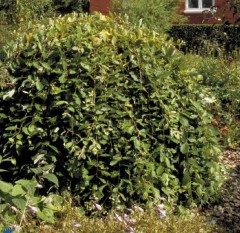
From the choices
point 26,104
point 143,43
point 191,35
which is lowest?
point 191,35

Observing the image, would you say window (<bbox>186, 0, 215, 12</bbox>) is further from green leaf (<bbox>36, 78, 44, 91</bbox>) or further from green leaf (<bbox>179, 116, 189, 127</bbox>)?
green leaf (<bbox>36, 78, 44, 91</bbox>)

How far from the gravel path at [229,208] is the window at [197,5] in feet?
57.8

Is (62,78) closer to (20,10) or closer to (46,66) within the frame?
(46,66)

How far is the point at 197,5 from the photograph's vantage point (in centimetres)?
2225

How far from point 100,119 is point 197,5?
19.4 meters

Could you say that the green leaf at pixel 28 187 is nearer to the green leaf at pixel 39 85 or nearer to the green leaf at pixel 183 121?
the green leaf at pixel 39 85

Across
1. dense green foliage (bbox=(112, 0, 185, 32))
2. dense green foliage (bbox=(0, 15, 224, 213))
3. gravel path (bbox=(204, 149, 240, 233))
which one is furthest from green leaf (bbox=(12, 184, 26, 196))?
dense green foliage (bbox=(112, 0, 185, 32))

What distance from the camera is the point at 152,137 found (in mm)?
3791

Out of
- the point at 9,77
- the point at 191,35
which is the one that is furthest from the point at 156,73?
the point at 191,35

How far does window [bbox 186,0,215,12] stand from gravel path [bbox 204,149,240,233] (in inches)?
694

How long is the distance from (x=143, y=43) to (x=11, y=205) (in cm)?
187

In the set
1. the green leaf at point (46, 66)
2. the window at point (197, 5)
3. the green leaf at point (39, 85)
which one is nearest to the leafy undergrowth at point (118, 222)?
the green leaf at point (39, 85)

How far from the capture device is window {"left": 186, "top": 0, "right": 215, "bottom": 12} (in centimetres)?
2193

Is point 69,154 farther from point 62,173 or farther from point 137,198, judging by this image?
point 137,198
